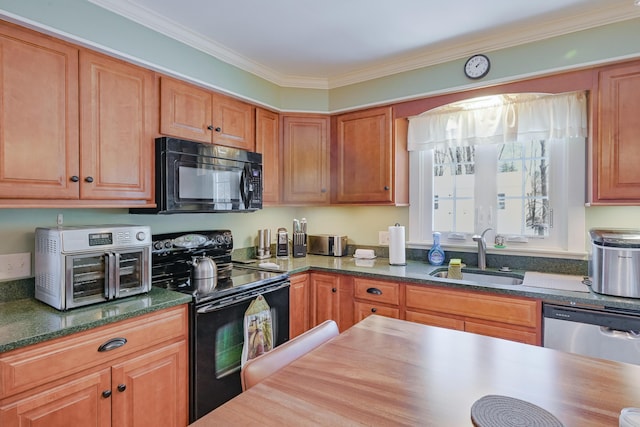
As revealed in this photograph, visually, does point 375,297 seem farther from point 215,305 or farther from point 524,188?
point 524,188

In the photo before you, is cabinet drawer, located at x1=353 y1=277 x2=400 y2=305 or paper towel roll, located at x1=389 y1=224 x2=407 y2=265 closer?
cabinet drawer, located at x1=353 y1=277 x2=400 y2=305

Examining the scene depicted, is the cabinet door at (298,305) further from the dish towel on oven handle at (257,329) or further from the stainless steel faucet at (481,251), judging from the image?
the stainless steel faucet at (481,251)

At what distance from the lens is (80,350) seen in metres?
1.42

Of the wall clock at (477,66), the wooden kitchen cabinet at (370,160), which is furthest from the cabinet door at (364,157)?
the wall clock at (477,66)

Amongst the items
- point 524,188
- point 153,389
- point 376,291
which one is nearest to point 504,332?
point 376,291

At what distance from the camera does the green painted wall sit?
1.73 m

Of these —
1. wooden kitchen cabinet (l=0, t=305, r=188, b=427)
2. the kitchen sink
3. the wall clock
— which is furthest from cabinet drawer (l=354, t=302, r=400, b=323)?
the wall clock

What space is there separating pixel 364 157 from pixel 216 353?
1.82 metres

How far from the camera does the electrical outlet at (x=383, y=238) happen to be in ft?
9.94

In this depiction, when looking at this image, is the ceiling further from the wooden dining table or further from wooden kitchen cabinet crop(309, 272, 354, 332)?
the wooden dining table

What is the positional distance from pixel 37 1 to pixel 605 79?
2.96 m

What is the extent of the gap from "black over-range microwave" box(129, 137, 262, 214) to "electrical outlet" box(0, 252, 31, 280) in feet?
1.91

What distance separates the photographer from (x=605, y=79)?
2016mm

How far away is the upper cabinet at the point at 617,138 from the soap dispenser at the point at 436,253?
101cm
